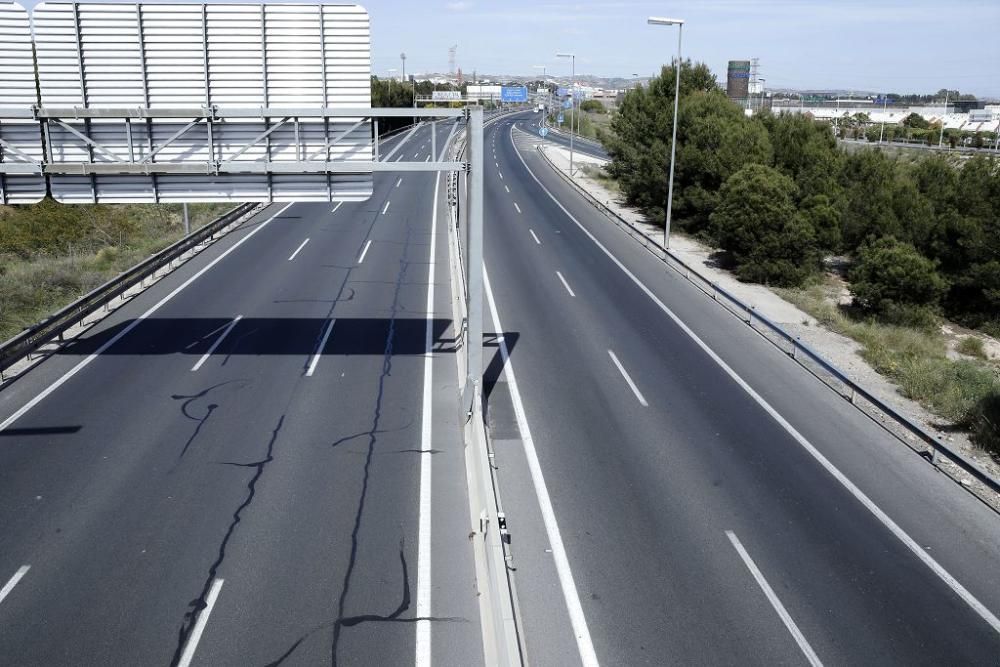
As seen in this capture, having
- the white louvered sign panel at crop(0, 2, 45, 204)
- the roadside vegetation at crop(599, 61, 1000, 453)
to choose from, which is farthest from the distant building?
the white louvered sign panel at crop(0, 2, 45, 204)

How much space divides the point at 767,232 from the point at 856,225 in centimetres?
593

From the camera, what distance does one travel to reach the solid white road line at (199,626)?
28.9 ft

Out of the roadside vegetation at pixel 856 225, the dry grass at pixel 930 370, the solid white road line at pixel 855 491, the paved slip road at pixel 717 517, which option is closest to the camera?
the paved slip road at pixel 717 517

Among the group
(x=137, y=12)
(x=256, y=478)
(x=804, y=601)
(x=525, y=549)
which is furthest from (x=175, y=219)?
(x=804, y=601)

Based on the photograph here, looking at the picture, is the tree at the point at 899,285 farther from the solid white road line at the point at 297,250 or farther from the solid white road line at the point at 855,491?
the solid white road line at the point at 297,250

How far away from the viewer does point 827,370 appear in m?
17.9

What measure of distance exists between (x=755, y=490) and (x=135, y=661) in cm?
887

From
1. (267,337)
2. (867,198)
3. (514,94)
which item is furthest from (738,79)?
(267,337)

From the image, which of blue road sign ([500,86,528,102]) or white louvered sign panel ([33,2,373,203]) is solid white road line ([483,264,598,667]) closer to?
white louvered sign panel ([33,2,373,203])

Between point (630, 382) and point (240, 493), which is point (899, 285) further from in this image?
point (240, 493)

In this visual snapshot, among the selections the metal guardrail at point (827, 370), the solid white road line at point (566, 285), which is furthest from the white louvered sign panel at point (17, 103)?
the metal guardrail at point (827, 370)

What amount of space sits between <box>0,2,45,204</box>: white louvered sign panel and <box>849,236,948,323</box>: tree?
75.1 feet

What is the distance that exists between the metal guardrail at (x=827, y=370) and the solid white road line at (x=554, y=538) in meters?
6.67

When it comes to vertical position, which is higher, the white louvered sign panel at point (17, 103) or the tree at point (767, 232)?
the white louvered sign panel at point (17, 103)
